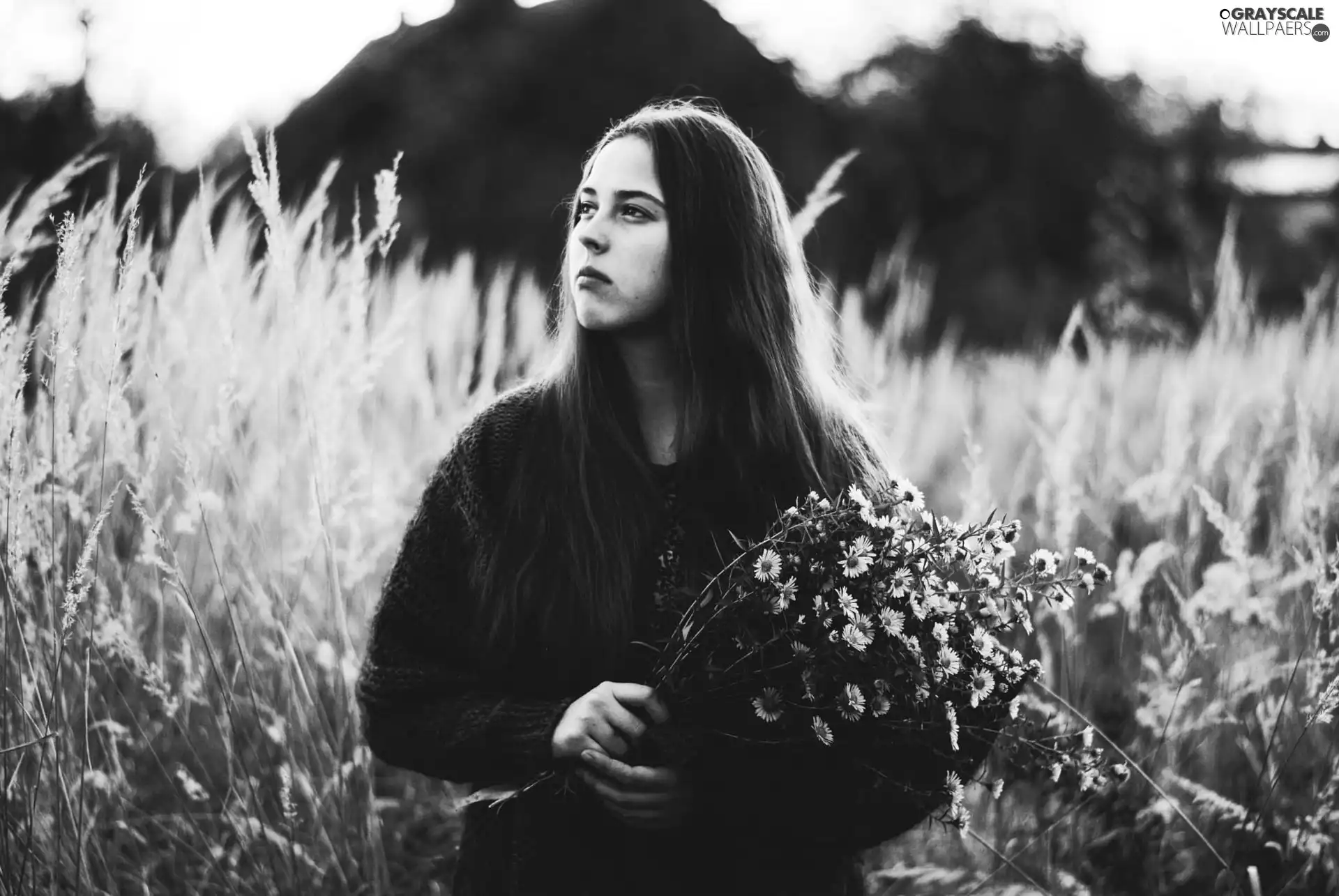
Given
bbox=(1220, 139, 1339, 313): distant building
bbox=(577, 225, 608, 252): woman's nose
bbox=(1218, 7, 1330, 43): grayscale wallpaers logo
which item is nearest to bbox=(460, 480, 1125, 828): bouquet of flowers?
bbox=(577, 225, 608, 252): woman's nose

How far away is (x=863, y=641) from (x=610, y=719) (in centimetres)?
32

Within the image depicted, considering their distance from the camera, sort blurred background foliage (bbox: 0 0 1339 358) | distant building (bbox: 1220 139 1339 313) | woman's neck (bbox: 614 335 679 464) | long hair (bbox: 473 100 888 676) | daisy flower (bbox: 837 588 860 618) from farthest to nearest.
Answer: distant building (bbox: 1220 139 1339 313) → blurred background foliage (bbox: 0 0 1339 358) → woman's neck (bbox: 614 335 679 464) → long hair (bbox: 473 100 888 676) → daisy flower (bbox: 837 588 860 618)

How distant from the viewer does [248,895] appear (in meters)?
1.75

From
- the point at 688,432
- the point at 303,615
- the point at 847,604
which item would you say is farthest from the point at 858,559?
the point at 303,615

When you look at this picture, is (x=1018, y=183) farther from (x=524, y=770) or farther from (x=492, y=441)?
(x=524, y=770)

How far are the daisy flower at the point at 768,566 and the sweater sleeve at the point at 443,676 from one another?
321 millimetres

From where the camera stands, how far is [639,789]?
1.24 metres

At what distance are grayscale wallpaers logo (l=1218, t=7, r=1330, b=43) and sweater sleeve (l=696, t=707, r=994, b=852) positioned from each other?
2.04 metres

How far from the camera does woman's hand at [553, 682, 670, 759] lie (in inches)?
47.9

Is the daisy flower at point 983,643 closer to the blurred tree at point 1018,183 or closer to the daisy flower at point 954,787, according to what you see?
the daisy flower at point 954,787

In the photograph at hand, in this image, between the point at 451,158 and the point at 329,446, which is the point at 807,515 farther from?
the point at 451,158

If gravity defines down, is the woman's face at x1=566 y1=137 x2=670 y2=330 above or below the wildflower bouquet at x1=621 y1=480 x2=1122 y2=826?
above

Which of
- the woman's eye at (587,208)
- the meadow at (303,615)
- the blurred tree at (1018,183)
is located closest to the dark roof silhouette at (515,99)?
the blurred tree at (1018,183)

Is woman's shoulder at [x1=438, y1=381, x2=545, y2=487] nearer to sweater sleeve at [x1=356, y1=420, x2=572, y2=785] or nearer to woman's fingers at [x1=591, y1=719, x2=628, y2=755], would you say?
sweater sleeve at [x1=356, y1=420, x2=572, y2=785]
